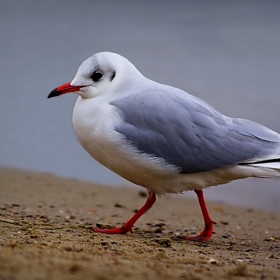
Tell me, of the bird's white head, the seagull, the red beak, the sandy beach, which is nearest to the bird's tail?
the seagull

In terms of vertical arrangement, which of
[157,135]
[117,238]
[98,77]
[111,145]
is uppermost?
[98,77]

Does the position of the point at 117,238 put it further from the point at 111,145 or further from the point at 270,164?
the point at 270,164

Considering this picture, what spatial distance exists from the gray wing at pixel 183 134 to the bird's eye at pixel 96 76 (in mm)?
285

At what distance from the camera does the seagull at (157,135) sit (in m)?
4.70

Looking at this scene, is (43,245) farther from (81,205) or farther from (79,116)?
(81,205)

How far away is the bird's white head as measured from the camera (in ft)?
16.1

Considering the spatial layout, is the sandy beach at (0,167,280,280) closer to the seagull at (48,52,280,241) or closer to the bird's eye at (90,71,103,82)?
the seagull at (48,52,280,241)

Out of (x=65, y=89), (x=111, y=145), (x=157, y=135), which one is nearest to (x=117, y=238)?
(x=111, y=145)

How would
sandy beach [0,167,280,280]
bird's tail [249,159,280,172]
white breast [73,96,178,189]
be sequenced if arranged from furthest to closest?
bird's tail [249,159,280,172] < white breast [73,96,178,189] < sandy beach [0,167,280,280]

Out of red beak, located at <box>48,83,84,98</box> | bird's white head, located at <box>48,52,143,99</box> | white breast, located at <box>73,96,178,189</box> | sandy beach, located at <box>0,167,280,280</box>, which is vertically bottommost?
sandy beach, located at <box>0,167,280,280</box>

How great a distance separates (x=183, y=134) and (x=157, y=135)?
0.19 meters

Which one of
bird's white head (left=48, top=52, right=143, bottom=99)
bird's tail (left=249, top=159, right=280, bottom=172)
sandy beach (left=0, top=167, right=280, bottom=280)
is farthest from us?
bird's white head (left=48, top=52, right=143, bottom=99)

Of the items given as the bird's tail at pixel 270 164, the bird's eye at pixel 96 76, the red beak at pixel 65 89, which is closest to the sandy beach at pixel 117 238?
the bird's tail at pixel 270 164

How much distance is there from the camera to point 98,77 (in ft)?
16.2
